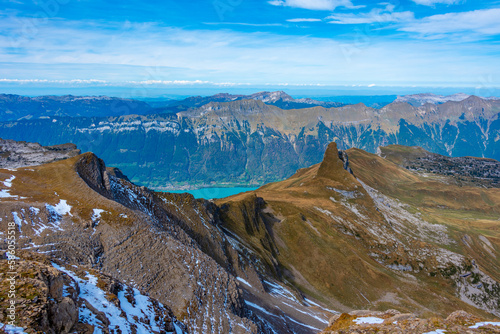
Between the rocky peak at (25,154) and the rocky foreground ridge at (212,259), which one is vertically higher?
the rocky peak at (25,154)

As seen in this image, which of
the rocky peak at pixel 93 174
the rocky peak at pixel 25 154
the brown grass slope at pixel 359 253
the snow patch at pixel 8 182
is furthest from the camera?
the rocky peak at pixel 25 154

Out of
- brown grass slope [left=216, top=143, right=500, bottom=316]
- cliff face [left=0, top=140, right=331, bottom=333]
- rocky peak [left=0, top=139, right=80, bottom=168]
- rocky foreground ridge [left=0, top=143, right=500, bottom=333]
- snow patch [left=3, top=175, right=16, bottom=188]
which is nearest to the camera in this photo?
rocky foreground ridge [left=0, top=143, right=500, bottom=333]

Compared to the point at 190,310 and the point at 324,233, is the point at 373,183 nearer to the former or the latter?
the point at 324,233

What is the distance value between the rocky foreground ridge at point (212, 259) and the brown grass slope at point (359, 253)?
0.44 metres

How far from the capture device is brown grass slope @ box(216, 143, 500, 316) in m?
85.2

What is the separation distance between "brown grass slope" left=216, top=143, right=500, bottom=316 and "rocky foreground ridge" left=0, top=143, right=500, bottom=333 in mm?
440

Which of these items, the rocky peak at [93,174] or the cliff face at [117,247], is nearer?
the cliff face at [117,247]

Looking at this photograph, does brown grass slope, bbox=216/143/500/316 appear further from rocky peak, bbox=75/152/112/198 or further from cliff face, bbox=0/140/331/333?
rocky peak, bbox=75/152/112/198

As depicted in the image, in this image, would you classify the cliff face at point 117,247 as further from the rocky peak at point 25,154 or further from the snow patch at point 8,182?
the rocky peak at point 25,154

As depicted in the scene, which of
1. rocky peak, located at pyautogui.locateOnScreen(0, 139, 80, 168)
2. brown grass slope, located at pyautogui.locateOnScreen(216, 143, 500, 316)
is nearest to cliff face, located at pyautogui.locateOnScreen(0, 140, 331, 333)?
brown grass slope, located at pyautogui.locateOnScreen(216, 143, 500, 316)

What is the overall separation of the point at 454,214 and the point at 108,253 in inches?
8624

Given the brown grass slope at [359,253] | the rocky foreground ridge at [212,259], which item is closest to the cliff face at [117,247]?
the rocky foreground ridge at [212,259]

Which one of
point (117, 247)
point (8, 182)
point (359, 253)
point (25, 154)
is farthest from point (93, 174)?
point (359, 253)

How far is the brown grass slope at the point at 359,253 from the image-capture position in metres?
85.2
